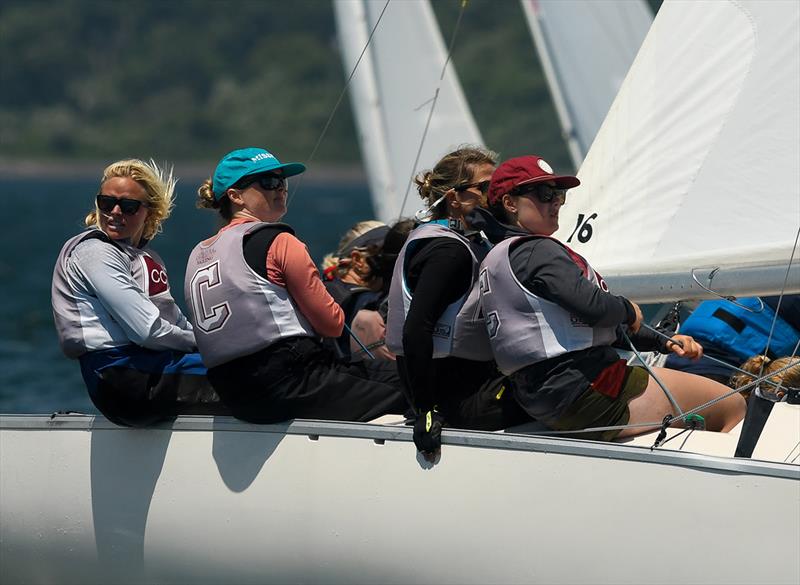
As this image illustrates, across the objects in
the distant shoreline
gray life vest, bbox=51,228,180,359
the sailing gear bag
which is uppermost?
gray life vest, bbox=51,228,180,359

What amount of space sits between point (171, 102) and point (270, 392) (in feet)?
237

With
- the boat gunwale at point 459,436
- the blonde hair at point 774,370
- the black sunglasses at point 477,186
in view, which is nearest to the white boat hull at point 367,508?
the boat gunwale at point 459,436

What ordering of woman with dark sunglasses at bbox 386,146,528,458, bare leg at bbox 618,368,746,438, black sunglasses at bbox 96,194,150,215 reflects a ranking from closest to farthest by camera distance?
woman with dark sunglasses at bbox 386,146,528,458, bare leg at bbox 618,368,746,438, black sunglasses at bbox 96,194,150,215

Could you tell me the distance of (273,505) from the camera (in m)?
4.13

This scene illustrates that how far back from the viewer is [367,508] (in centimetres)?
402

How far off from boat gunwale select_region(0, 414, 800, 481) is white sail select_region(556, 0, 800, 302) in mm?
746

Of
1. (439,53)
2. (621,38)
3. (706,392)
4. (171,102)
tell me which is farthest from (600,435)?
(171,102)

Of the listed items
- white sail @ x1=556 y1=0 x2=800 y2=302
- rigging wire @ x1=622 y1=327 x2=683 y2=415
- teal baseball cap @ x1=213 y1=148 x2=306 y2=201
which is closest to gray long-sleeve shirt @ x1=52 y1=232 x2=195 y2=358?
teal baseball cap @ x1=213 y1=148 x2=306 y2=201

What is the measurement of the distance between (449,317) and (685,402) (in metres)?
0.70

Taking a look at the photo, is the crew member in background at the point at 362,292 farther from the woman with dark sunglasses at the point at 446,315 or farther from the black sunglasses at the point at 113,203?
the black sunglasses at the point at 113,203

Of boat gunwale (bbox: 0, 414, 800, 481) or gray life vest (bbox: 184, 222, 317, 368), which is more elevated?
gray life vest (bbox: 184, 222, 317, 368)

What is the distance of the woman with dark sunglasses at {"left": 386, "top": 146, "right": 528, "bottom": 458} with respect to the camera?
385cm

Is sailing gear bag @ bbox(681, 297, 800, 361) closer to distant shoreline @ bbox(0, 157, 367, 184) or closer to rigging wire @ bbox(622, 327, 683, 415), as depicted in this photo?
rigging wire @ bbox(622, 327, 683, 415)

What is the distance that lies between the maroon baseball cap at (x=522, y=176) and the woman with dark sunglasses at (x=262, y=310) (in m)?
0.55
